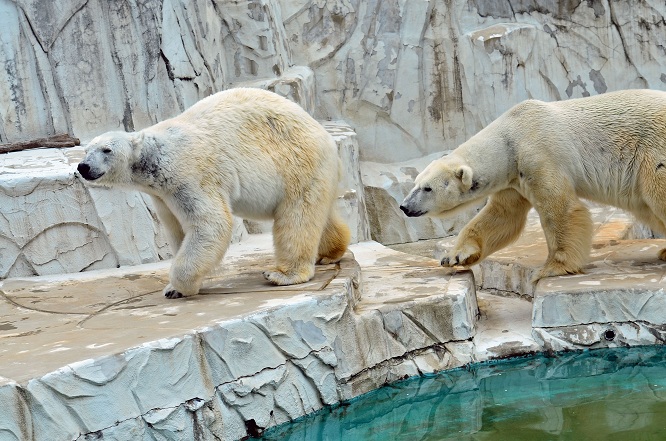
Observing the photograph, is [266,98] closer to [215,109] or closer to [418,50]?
[215,109]

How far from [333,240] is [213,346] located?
5.78 ft

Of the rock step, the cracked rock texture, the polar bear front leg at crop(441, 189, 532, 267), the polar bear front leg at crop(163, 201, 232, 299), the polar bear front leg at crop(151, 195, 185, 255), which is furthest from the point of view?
the cracked rock texture

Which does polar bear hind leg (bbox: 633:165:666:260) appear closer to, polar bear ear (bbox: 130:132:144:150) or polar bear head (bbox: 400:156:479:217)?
polar bear head (bbox: 400:156:479:217)

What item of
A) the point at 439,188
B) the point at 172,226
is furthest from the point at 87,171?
the point at 439,188

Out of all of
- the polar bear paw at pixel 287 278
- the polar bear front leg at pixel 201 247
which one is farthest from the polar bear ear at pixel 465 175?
the polar bear front leg at pixel 201 247

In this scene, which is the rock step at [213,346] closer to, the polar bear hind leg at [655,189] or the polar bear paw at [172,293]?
the polar bear paw at [172,293]

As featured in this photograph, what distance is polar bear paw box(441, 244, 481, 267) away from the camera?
6.15 metres

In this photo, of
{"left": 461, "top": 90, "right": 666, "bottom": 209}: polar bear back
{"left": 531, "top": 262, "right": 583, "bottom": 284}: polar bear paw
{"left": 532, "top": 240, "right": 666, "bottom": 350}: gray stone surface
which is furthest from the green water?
{"left": 461, "top": 90, "right": 666, "bottom": 209}: polar bear back

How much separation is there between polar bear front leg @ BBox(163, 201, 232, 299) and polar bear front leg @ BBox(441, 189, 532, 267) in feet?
5.83

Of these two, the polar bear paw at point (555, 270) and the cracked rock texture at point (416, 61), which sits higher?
the cracked rock texture at point (416, 61)

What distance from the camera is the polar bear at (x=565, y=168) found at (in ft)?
19.1

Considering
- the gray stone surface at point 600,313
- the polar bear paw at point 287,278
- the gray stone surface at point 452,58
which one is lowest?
the gray stone surface at point 600,313

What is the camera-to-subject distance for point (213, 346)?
4.47 m

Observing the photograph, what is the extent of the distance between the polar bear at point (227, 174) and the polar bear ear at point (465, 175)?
80 centimetres
